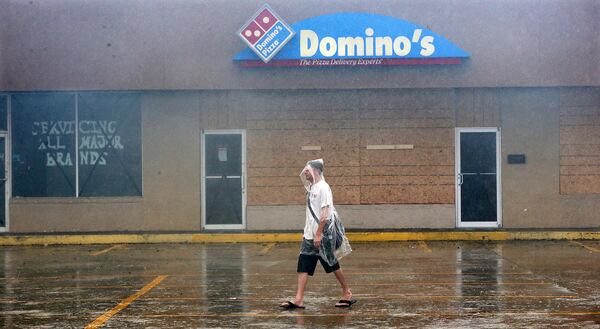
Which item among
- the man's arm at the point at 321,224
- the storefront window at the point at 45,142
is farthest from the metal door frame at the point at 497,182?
the man's arm at the point at 321,224

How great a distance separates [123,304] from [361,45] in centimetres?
1105

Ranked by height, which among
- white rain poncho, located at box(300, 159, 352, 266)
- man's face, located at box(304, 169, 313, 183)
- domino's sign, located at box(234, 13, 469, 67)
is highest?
domino's sign, located at box(234, 13, 469, 67)

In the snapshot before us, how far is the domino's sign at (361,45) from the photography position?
21.1 m

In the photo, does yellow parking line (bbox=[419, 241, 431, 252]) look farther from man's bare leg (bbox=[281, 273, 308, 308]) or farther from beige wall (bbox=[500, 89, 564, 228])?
man's bare leg (bbox=[281, 273, 308, 308])

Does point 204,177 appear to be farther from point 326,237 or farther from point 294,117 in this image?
point 326,237

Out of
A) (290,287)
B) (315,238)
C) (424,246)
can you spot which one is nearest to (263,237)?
(424,246)

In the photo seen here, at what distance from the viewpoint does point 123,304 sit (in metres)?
11.7

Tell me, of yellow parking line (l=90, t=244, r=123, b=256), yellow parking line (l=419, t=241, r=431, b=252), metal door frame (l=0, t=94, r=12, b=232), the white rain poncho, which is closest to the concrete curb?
yellow parking line (l=419, t=241, r=431, b=252)

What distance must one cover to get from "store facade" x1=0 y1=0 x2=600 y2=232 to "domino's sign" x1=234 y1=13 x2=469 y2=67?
0.05 m

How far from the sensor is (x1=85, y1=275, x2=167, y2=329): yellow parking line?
1034 cm

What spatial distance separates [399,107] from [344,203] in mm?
2588

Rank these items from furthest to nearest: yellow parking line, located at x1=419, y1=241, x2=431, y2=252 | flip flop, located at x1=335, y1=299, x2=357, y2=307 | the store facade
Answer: the store facade, yellow parking line, located at x1=419, y1=241, x2=431, y2=252, flip flop, located at x1=335, y1=299, x2=357, y2=307

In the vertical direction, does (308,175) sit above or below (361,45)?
below

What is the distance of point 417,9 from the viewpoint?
70.1 ft
